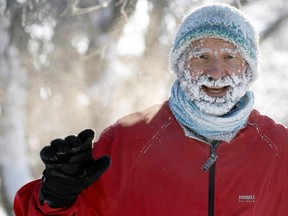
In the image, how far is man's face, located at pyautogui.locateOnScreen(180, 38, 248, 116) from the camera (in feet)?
9.55

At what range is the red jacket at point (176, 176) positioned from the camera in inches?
113

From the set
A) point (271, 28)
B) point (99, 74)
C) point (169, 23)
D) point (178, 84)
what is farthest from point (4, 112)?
point (178, 84)

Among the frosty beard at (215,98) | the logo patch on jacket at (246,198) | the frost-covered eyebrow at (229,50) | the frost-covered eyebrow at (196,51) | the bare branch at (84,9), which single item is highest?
the bare branch at (84,9)

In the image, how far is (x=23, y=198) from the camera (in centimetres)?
285

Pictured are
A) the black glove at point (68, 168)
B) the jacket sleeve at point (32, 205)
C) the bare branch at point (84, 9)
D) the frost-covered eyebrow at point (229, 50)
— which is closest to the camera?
the black glove at point (68, 168)

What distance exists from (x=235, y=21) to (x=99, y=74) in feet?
28.3

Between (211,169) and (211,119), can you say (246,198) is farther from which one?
(211,119)

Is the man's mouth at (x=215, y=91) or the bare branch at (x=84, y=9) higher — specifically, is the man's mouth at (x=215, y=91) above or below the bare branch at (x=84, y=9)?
below

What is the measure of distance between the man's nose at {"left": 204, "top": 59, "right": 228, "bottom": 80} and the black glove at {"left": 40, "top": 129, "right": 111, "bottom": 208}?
52 centimetres

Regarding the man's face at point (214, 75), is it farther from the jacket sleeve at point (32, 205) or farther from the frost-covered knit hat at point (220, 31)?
the jacket sleeve at point (32, 205)

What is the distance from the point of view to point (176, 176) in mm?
2922

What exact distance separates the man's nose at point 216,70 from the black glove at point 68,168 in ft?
1.69

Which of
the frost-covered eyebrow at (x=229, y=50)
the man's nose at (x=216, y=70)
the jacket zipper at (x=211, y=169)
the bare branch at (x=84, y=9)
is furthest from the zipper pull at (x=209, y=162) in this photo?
the bare branch at (x=84, y=9)

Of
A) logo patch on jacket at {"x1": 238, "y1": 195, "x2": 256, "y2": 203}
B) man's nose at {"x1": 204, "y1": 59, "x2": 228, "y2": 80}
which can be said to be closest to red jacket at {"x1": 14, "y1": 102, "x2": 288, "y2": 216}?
logo patch on jacket at {"x1": 238, "y1": 195, "x2": 256, "y2": 203}
